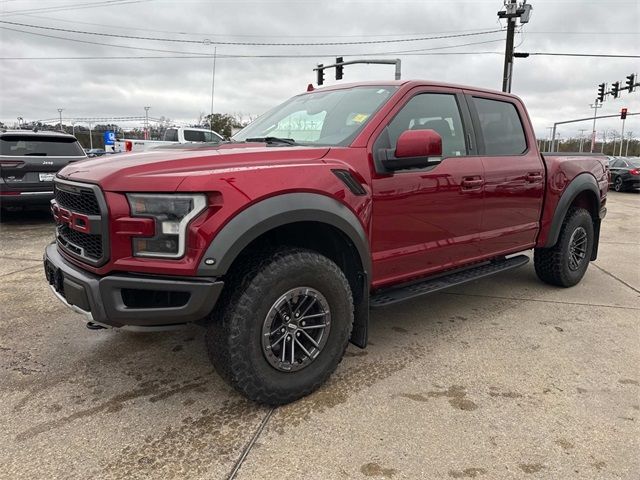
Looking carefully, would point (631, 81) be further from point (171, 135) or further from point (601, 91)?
point (171, 135)

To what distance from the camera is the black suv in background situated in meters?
7.71

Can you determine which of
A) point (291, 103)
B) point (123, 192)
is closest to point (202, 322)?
point (123, 192)

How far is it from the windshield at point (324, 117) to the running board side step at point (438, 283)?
1045 millimetres

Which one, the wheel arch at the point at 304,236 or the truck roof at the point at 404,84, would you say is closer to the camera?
the wheel arch at the point at 304,236

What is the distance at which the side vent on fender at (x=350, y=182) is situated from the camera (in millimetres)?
2838

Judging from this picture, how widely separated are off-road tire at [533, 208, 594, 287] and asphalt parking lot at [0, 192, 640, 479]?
751 mm

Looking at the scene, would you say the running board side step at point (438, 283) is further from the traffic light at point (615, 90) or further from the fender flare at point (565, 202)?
the traffic light at point (615, 90)

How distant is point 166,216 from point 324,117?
1.57 m

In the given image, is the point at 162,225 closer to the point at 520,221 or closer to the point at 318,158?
the point at 318,158

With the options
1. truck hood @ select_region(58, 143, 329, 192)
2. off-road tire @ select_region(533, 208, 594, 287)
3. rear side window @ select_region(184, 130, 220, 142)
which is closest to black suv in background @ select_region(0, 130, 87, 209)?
truck hood @ select_region(58, 143, 329, 192)

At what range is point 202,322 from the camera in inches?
103

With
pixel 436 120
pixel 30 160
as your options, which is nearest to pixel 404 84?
pixel 436 120

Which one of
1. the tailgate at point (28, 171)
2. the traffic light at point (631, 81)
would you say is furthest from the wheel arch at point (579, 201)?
the traffic light at point (631, 81)

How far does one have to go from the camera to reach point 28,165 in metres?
7.84
